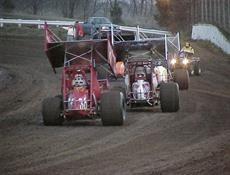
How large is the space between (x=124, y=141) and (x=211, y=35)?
37.0 meters

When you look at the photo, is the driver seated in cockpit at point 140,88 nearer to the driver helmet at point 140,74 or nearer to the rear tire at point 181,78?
the driver helmet at point 140,74

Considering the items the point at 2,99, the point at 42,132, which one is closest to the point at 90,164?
the point at 42,132

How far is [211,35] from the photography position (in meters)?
47.0

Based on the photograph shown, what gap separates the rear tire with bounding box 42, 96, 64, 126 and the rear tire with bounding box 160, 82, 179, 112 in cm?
292

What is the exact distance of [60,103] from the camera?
1354 cm

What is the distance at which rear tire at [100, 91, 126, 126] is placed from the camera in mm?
12992

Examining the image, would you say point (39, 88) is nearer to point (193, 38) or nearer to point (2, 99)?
point (2, 99)

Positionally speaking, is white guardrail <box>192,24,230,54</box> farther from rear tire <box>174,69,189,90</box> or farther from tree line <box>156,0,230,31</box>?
rear tire <box>174,69,189,90</box>

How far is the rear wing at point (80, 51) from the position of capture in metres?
14.0

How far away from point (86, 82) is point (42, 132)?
182cm

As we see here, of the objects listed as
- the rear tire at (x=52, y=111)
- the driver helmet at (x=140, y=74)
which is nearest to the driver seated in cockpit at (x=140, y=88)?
the driver helmet at (x=140, y=74)

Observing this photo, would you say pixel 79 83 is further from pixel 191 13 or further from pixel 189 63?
pixel 191 13

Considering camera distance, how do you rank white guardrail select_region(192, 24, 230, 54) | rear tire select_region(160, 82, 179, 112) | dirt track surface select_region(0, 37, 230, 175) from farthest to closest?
1. white guardrail select_region(192, 24, 230, 54)
2. rear tire select_region(160, 82, 179, 112)
3. dirt track surface select_region(0, 37, 230, 175)

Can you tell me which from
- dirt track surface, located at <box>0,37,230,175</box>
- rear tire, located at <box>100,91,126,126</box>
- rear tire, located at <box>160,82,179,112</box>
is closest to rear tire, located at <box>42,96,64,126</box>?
dirt track surface, located at <box>0,37,230,175</box>
